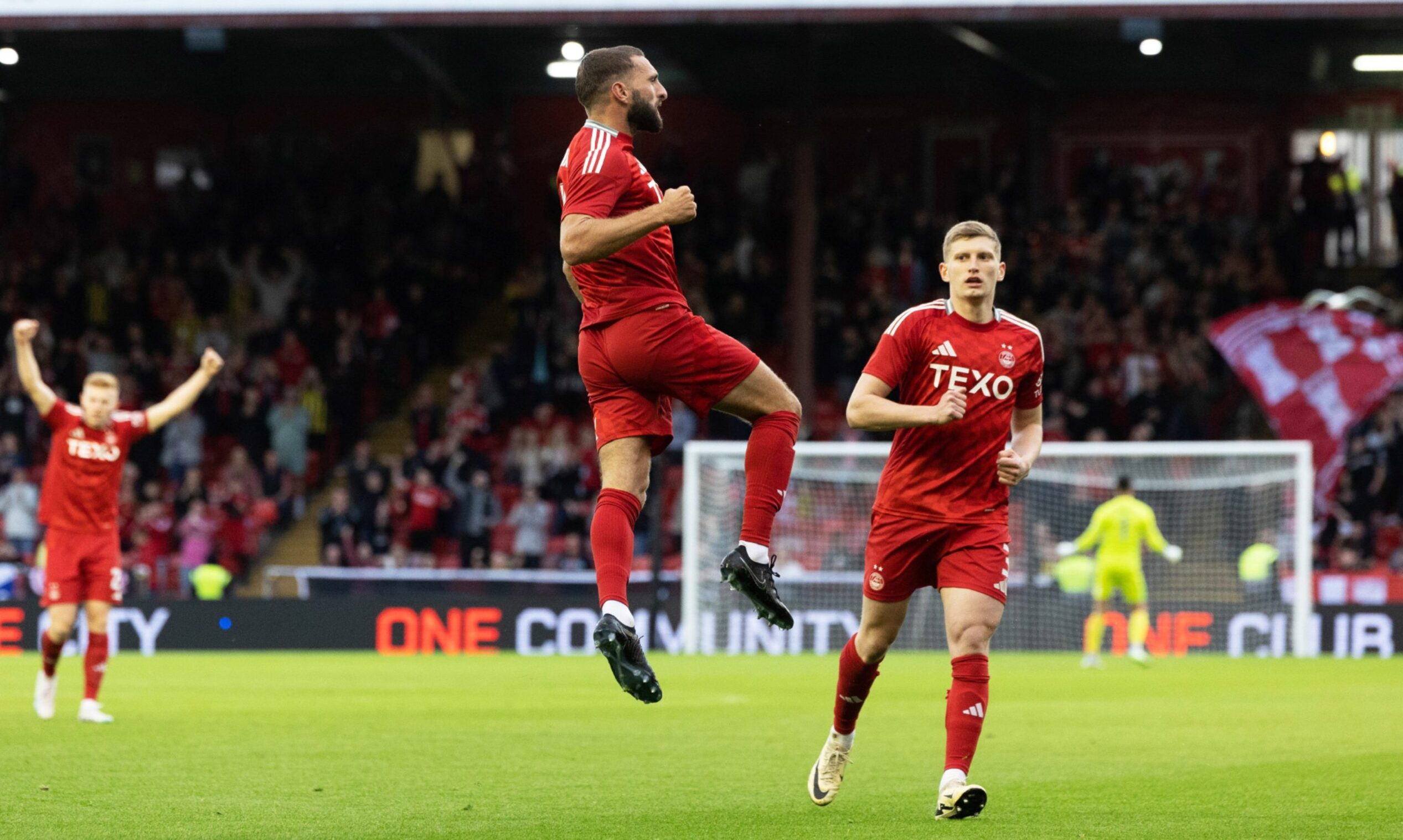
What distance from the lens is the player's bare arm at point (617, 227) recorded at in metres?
6.24

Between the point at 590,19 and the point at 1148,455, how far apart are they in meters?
7.52

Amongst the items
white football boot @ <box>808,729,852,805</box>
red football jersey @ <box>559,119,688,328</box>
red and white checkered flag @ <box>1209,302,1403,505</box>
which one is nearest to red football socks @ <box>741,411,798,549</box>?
red football jersey @ <box>559,119,688,328</box>

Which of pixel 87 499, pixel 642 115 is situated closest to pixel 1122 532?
pixel 87 499

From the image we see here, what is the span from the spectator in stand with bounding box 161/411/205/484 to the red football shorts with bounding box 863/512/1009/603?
58.4 ft

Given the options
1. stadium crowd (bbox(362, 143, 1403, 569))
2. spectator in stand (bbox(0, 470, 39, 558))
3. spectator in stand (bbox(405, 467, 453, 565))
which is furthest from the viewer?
stadium crowd (bbox(362, 143, 1403, 569))

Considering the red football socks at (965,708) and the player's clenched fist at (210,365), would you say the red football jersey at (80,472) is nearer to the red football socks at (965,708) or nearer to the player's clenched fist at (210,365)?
the player's clenched fist at (210,365)

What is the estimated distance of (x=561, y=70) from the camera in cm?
2723

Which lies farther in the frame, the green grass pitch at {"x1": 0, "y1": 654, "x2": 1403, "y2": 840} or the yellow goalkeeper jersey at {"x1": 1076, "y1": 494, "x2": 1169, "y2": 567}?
the yellow goalkeeper jersey at {"x1": 1076, "y1": 494, "x2": 1169, "y2": 567}

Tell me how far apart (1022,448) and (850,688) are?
3.91ft

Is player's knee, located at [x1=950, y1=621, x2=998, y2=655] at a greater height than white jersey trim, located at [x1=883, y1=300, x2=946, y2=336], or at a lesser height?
lesser

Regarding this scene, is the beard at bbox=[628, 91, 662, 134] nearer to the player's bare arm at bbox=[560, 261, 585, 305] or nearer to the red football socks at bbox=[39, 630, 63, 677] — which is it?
the player's bare arm at bbox=[560, 261, 585, 305]

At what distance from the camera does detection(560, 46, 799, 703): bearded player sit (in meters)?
6.55

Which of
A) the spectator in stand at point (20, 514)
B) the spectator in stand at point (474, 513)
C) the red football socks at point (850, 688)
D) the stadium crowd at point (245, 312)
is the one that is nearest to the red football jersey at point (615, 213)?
the red football socks at point (850, 688)

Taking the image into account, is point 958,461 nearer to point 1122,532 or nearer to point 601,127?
point 601,127
